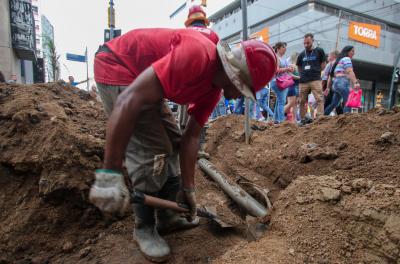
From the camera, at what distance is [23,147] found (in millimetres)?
2469

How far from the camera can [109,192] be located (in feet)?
4.41

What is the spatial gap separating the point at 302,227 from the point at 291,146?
171 centimetres

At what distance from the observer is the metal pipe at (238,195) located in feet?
8.05

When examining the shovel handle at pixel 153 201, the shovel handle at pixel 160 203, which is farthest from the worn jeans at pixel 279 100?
the shovel handle at pixel 153 201

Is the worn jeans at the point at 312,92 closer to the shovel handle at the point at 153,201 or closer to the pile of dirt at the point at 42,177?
the pile of dirt at the point at 42,177

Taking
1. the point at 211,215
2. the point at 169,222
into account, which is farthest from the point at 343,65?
→ the point at 169,222

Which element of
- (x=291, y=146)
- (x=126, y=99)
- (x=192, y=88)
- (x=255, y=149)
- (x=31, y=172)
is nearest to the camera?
(x=126, y=99)

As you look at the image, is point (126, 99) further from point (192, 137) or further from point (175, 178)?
point (175, 178)

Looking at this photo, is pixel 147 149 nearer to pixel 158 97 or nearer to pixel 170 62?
pixel 158 97

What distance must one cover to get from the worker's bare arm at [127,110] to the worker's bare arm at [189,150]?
0.71 meters

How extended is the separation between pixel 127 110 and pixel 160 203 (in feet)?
2.31

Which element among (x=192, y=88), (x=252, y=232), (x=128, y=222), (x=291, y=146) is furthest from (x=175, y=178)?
(x=291, y=146)

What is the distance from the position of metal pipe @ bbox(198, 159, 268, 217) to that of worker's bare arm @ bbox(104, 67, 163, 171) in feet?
4.86

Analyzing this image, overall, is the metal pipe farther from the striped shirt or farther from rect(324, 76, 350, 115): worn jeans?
the striped shirt
